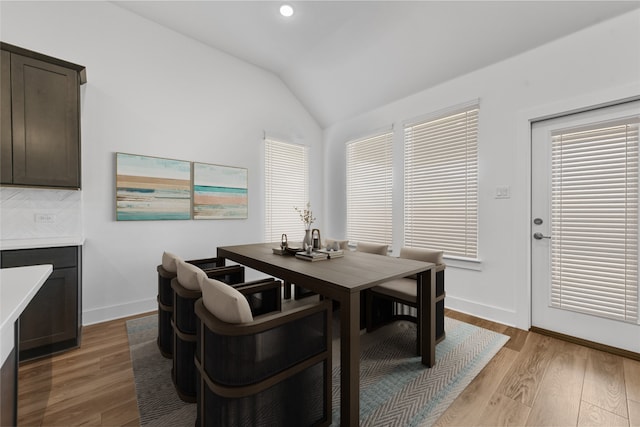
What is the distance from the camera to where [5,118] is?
211cm

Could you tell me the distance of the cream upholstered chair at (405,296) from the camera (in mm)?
2234

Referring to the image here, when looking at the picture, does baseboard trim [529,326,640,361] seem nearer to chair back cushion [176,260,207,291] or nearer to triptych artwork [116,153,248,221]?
chair back cushion [176,260,207,291]

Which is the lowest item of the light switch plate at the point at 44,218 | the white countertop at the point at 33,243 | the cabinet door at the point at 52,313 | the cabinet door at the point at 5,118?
the cabinet door at the point at 52,313

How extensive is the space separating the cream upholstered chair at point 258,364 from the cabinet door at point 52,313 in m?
1.70

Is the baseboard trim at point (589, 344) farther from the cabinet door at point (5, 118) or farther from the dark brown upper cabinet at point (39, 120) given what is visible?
the cabinet door at point (5, 118)

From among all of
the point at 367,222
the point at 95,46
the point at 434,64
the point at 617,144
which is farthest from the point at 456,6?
the point at 95,46

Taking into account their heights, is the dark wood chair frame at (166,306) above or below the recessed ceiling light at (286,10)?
below

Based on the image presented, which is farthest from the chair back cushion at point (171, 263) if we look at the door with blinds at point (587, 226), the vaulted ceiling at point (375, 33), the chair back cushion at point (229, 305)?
the door with blinds at point (587, 226)

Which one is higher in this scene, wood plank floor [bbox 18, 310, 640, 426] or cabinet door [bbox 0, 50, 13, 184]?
cabinet door [bbox 0, 50, 13, 184]

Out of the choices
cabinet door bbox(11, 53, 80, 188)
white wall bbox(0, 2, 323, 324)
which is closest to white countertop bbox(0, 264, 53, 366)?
cabinet door bbox(11, 53, 80, 188)

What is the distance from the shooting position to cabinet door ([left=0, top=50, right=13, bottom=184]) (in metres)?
2.10

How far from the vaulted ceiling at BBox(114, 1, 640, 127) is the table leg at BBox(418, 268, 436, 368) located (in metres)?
2.40

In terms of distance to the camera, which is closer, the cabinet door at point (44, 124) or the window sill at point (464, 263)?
the cabinet door at point (44, 124)

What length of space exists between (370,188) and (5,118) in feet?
12.7
